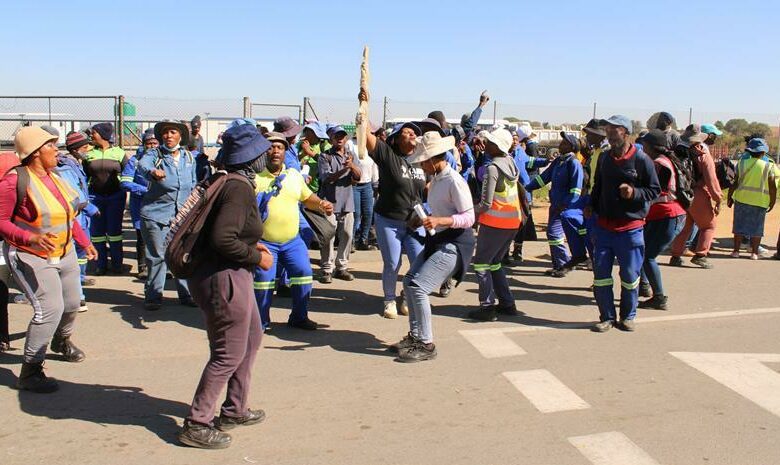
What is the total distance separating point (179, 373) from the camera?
18.5ft

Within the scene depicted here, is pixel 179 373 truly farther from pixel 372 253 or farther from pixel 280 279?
pixel 372 253

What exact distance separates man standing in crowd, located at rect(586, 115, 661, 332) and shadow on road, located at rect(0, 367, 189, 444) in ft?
13.1

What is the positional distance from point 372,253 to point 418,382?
19.1 ft

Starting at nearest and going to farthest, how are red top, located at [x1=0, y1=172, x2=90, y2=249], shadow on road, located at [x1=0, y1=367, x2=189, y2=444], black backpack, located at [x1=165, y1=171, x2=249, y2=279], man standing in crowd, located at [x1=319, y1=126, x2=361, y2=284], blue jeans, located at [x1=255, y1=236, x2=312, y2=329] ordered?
black backpack, located at [x1=165, y1=171, x2=249, y2=279], shadow on road, located at [x1=0, y1=367, x2=189, y2=444], red top, located at [x1=0, y1=172, x2=90, y2=249], blue jeans, located at [x1=255, y1=236, x2=312, y2=329], man standing in crowd, located at [x1=319, y1=126, x2=361, y2=284]

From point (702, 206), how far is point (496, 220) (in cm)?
469

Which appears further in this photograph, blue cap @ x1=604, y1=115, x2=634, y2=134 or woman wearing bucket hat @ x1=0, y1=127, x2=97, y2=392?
blue cap @ x1=604, y1=115, x2=634, y2=134

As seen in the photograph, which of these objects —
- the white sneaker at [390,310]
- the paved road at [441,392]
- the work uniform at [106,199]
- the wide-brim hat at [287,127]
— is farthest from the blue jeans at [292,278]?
the work uniform at [106,199]

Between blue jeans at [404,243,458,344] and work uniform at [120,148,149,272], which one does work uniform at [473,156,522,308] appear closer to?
blue jeans at [404,243,458,344]

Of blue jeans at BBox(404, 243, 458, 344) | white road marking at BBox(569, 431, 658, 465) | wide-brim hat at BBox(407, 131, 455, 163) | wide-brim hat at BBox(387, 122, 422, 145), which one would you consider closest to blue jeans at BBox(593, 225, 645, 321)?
blue jeans at BBox(404, 243, 458, 344)

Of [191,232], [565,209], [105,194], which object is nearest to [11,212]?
[191,232]

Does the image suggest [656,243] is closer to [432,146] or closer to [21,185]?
[432,146]

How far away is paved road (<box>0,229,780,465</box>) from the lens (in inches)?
170

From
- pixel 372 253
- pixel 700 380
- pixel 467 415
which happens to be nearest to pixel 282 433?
pixel 467 415

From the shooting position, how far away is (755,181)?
11.2m
